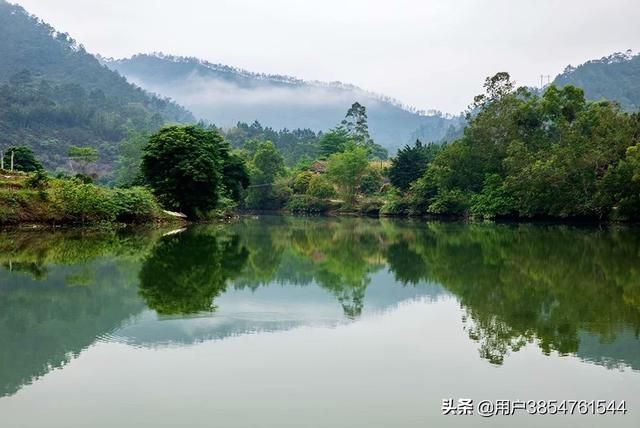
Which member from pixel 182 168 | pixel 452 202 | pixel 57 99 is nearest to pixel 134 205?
pixel 182 168

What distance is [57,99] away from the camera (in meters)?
110

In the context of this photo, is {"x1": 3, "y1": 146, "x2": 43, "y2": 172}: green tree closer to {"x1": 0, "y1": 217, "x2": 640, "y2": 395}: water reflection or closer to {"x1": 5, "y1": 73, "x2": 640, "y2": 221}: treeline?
{"x1": 5, "y1": 73, "x2": 640, "y2": 221}: treeline

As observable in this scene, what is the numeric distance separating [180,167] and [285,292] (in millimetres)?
21789

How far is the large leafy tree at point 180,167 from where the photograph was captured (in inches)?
1265

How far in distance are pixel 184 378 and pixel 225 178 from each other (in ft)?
118

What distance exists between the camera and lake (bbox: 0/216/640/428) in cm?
521

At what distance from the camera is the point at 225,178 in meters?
41.3

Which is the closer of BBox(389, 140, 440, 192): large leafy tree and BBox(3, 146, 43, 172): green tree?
BBox(3, 146, 43, 172): green tree

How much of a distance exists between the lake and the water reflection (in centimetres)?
5

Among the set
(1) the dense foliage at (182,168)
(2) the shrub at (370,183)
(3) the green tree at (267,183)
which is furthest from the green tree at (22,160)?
(2) the shrub at (370,183)

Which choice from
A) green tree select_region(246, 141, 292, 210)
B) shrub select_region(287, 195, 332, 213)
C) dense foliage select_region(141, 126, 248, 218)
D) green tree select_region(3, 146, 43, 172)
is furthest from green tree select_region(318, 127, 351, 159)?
green tree select_region(3, 146, 43, 172)

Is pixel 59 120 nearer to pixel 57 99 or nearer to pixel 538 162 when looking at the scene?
pixel 57 99

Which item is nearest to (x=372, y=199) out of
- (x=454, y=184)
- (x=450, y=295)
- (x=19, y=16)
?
(x=454, y=184)

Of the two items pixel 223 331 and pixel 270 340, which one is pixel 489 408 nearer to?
pixel 270 340
